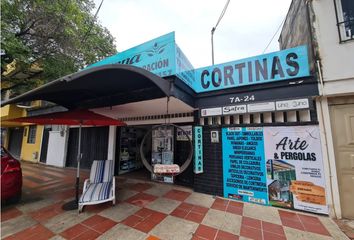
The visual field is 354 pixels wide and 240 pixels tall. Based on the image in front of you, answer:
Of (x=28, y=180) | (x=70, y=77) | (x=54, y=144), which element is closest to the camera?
(x=70, y=77)

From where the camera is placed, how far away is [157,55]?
4.17 meters

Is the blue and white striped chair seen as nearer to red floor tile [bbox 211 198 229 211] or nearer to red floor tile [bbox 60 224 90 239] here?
red floor tile [bbox 60 224 90 239]

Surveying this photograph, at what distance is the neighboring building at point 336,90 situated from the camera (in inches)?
124

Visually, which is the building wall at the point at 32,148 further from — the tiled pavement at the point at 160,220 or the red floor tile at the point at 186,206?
the red floor tile at the point at 186,206

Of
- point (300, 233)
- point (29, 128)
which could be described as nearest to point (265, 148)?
point (300, 233)

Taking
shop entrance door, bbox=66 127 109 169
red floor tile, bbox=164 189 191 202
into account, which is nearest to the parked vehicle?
shop entrance door, bbox=66 127 109 169

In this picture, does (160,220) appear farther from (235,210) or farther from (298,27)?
(298,27)

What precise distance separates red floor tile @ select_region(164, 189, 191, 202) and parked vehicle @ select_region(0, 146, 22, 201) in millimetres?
3586

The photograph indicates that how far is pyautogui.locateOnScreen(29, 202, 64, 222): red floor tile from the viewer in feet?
10.2

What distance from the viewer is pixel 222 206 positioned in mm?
3629

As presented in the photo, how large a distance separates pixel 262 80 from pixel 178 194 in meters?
3.85

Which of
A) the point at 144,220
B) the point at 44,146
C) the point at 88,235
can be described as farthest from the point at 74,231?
the point at 44,146

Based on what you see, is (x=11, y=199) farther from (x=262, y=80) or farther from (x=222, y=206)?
(x=262, y=80)

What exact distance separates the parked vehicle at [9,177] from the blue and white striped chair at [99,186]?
1.50 m
